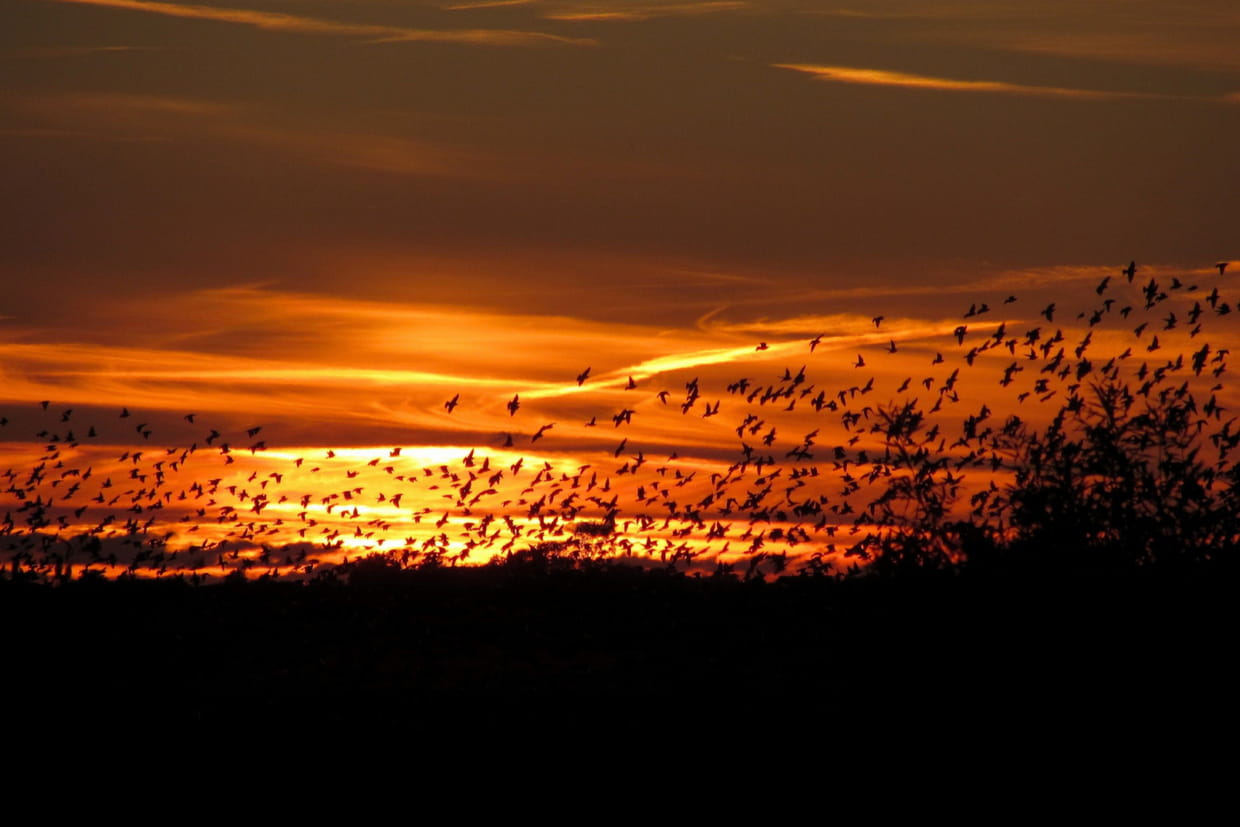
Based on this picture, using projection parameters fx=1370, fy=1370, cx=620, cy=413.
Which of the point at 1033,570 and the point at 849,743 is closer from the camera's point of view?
the point at 849,743

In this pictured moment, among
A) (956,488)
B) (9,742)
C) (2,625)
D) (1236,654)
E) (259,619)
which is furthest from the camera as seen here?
(259,619)

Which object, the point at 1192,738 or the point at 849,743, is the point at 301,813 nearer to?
the point at 849,743

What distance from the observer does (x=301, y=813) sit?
21375mm

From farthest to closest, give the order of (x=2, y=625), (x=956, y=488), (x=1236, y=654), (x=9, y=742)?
(x=2, y=625), (x=956, y=488), (x=9, y=742), (x=1236, y=654)

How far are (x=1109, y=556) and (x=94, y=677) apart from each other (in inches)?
809

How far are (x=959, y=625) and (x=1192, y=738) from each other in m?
4.53

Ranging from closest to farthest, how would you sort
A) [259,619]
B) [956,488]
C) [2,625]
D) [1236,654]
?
[1236,654]
[956,488]
[2,625]
[259,619]

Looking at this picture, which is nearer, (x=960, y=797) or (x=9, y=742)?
(x=960, y=797)

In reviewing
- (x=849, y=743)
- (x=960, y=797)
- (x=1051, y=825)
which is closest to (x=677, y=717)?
(x=849, y=743)

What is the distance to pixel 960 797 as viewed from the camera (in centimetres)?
2159

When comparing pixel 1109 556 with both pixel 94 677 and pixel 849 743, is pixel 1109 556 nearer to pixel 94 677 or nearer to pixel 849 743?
pixel 849 743

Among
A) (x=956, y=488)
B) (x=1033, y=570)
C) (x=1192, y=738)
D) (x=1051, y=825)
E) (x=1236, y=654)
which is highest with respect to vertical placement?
(x=956, y=488)

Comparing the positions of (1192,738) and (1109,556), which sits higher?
(1109,556)

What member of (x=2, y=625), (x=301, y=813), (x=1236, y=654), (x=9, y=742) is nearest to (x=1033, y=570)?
(x=1236, y=654)
